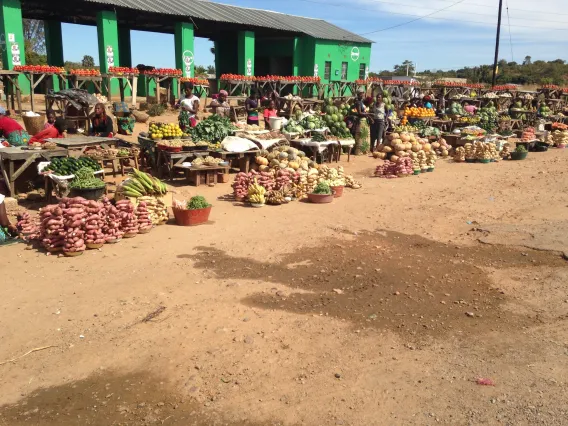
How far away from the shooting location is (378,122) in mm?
14930

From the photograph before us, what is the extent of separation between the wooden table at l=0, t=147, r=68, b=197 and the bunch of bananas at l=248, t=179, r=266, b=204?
11.3ft

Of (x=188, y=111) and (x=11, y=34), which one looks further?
(x=11, y=34)

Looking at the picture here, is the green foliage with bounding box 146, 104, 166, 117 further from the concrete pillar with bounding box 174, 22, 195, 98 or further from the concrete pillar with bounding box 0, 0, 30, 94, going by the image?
the concrete pillar with bounding box 0, 0, 30, 94

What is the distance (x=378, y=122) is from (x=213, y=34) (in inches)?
789

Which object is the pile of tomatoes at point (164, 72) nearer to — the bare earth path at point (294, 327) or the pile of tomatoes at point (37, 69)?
the pile of tomatoes at point (37, 69)

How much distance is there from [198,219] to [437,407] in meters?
5.07

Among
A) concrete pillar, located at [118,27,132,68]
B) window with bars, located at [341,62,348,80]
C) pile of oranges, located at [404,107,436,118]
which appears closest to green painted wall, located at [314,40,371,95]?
window with bars, located at [341,62,348,80]

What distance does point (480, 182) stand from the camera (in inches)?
466

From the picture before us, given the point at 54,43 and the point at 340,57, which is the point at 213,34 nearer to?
the point at 340,57

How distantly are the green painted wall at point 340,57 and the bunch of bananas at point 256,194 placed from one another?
2238 cm

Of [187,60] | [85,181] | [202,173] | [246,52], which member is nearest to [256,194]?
[202,173]

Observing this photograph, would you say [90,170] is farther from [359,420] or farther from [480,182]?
[480,182]

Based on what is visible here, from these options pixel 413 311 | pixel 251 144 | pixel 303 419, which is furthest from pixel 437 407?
pixel 251 144

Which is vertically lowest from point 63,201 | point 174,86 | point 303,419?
point 303,419
